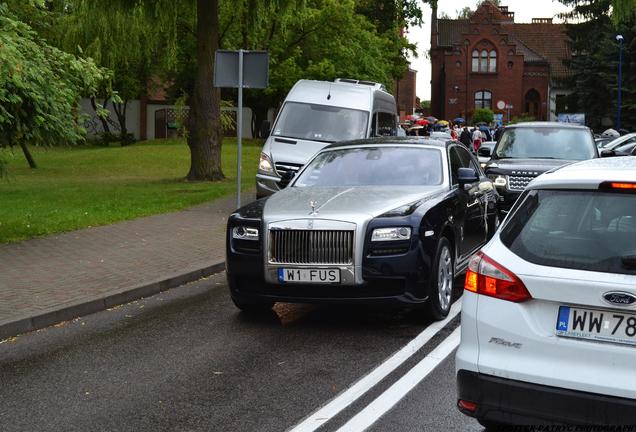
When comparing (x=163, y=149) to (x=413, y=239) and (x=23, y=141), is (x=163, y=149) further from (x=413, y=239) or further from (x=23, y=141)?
(x=413, y=239)

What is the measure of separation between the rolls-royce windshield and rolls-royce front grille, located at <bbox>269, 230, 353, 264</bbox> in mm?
1665

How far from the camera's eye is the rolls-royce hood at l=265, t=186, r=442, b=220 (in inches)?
293

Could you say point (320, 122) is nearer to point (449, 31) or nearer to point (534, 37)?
point (449, 31)

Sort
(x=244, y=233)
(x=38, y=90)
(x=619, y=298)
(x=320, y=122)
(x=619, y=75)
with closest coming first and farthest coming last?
(x=619, y=298) → (x=244, y=233) → (x=38, y=90) → (x=320, y=122) → (x=619, y=75)

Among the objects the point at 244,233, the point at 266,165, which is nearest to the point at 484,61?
the point at 266,165

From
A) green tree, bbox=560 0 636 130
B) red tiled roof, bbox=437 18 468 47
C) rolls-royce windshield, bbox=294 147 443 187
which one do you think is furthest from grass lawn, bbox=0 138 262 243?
red tiled roof, bbox=437 18 468 47

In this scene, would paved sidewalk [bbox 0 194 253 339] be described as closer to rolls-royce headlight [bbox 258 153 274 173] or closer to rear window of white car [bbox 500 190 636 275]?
rolls-royce headlight [bbox 258 153 274 173]

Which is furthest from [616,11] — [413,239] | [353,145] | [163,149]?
[163,149]

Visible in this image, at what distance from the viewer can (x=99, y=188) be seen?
2408 centimetres

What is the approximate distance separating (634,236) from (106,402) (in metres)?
3.43

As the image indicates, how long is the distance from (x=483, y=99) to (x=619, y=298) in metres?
85.1

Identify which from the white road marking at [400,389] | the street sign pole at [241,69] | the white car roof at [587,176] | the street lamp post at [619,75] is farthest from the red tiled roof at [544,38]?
the white car roof at [587,176]

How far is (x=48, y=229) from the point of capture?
1419cm

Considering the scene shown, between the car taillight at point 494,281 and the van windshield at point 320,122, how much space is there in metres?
13.6
